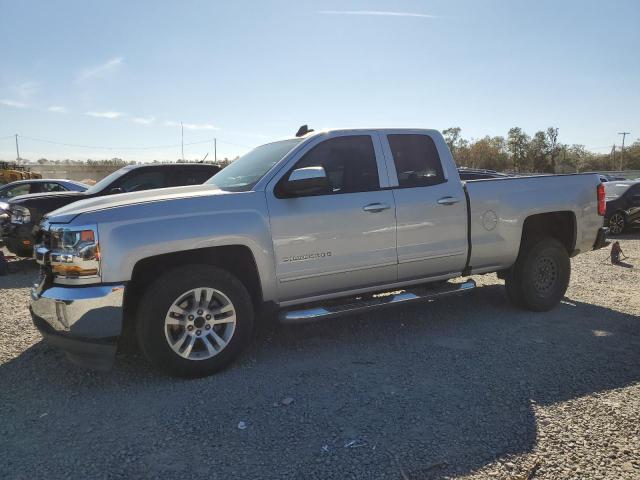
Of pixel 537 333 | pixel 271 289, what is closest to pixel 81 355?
pixel 271 289

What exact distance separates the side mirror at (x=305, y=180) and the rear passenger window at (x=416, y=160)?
1.04m

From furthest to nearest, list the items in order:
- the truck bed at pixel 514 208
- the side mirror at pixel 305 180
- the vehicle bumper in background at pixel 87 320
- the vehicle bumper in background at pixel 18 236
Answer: the vehicle bumper in background at pixel 18 236
the truck bed at pixel 514 208
the side mirror at pixel 305 180
the vehicle bumper in background at pixel 87 320

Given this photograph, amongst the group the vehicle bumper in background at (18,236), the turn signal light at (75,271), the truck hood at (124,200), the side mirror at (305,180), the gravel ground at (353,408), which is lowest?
the gravel ground at (353,408)

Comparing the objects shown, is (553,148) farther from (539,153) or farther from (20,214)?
(20,214)

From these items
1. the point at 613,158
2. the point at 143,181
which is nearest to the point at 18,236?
the point at 143,181

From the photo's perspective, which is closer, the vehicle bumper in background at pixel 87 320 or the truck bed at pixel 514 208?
the vehicle bumper in background at pixel 87 320

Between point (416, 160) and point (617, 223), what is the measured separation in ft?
37.0

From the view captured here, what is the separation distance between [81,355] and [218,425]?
123 centimetres

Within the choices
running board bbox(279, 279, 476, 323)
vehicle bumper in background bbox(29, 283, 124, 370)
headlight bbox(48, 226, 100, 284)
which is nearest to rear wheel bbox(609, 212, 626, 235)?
running board bbox(279, 279, 476, 323)

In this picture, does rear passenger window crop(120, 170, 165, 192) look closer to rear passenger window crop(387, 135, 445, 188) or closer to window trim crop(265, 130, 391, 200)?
window trim crop(265, 130, 391, 200)

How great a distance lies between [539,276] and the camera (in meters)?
5.83

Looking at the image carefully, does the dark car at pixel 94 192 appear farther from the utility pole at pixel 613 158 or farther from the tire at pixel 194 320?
the utility pole at pixel 613 158

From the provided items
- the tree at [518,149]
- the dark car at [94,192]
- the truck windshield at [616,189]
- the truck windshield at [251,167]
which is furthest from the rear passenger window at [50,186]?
the tree at [518,149]

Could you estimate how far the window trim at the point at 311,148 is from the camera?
14.1ft
